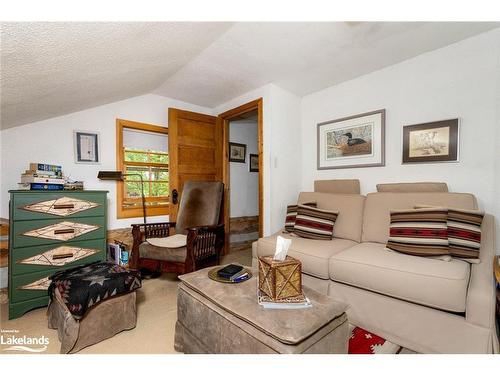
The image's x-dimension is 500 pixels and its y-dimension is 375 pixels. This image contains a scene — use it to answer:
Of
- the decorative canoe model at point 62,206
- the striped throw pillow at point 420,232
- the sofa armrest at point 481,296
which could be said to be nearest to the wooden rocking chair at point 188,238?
the decorative canoe model at point 62,206

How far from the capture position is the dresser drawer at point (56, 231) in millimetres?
1810

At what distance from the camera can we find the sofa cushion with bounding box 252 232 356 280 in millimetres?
1794

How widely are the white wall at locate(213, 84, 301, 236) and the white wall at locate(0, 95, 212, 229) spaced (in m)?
1.39

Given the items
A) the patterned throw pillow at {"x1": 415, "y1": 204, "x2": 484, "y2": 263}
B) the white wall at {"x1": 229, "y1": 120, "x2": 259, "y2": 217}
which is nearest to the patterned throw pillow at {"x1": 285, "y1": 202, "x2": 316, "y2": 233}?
the patterned throw pillow at {"x1": 415, "y1": 204, "x2": 484, "y2": 263}

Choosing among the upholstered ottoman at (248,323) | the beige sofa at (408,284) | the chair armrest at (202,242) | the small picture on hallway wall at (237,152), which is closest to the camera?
the upholstered ottoman at (248,323)

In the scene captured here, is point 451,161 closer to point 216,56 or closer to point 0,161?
point 216,56

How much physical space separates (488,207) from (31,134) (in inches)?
168

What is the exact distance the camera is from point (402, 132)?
2332 mm

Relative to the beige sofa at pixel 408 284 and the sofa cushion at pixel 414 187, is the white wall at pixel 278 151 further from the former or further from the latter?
the sofa cushion at pixel 414 187

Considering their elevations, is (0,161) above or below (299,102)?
below

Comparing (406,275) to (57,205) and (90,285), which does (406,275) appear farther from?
(57,205)

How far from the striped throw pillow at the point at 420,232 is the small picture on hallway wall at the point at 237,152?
2781 millimetres
